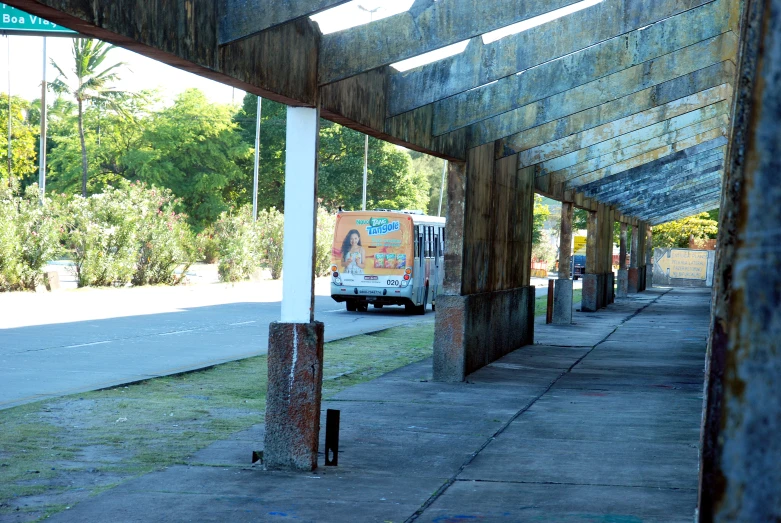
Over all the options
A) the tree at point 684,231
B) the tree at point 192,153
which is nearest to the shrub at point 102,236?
the tree at point 192,153

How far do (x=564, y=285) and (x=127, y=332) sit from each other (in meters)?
10.9

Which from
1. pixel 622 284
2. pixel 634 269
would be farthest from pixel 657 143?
pixel 634 269

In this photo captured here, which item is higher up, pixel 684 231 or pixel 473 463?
pixel 684 231

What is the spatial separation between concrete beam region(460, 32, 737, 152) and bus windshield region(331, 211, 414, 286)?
14.3m

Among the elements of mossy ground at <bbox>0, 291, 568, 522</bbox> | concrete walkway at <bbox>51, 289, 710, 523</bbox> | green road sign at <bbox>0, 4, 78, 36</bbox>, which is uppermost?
green road sign at <bbox>0, 4, 78, 36</bbox>

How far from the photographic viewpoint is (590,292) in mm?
31078

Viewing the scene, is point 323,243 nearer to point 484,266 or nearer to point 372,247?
point 372,247

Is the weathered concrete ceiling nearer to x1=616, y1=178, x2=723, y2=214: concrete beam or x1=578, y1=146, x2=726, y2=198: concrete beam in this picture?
x1=578, y1=146, x2=726, y2=198: concrete beam

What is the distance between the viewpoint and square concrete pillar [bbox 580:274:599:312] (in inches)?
1216

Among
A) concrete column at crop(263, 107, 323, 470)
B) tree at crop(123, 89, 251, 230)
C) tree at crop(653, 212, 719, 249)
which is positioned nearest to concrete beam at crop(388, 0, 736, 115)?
concrete column at crop(263, 107, 323, 470)

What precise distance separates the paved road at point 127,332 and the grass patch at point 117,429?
674 mm

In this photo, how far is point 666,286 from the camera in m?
55.6

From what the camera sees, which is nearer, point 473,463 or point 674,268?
point 473,463

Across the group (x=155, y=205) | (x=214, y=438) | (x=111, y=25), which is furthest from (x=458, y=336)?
(x=155, y=205)
